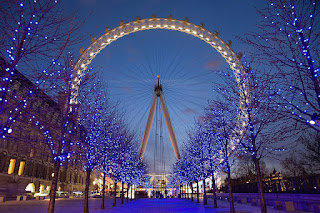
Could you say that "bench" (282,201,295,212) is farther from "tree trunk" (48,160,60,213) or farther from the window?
the window

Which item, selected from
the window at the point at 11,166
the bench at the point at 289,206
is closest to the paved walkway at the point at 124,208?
the bench at the point at 289,206

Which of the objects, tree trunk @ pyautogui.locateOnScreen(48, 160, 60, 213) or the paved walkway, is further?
the paved walkway

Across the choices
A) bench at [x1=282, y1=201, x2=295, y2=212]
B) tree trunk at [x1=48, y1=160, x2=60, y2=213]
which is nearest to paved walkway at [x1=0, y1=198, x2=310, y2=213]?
bench at [x1=282, y1=201, x2=295, y2=212]

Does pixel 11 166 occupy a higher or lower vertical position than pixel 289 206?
higher

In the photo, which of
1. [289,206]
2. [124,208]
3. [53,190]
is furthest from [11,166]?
[289,206]

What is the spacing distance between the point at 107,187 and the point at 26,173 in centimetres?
6048

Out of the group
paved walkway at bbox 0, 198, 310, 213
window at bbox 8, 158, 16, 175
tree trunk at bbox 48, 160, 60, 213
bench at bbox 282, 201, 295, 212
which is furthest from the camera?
window at bbox 8, 158, 16, 175

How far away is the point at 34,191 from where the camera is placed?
140ft

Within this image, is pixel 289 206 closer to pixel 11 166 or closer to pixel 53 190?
pixel 53 190

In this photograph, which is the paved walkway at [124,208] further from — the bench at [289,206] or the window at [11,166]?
the window at [11,166]

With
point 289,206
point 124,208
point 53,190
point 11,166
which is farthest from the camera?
point 11,166

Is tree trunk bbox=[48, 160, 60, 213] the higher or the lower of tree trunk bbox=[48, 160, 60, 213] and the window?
the lower

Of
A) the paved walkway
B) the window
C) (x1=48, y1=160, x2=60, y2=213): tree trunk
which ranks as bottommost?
the paved walkway

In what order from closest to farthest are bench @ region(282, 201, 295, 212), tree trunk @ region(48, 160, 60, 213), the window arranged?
1. tree trunk @ region(48, 160, 60, 213)
2. bench @ region(282, 201, 295, 212)
3. the window
